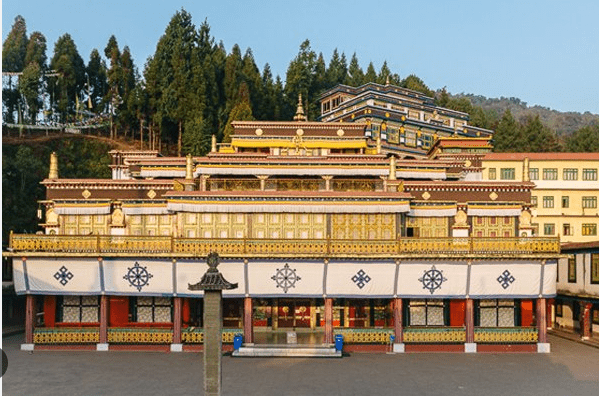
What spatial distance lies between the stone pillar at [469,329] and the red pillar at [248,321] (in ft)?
38.6

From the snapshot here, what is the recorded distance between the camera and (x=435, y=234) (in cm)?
3694


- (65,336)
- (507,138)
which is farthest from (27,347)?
(507,138)

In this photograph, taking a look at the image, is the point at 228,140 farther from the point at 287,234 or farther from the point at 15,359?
the point at 15,359

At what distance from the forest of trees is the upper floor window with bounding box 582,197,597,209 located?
100 feet

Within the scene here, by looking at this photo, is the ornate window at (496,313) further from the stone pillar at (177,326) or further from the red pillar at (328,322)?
the stone pillar at (177,326)

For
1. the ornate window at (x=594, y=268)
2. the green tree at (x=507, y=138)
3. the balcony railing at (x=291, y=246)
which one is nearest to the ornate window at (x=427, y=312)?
the balcony railing at (x=291, y=246)

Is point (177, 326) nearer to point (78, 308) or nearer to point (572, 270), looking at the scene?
point (78, 308)

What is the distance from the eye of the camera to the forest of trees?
81375 millimetres

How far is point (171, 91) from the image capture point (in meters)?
81.2

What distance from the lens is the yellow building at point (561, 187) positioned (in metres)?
66.5

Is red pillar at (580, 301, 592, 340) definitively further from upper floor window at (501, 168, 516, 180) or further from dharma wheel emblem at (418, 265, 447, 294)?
upper floor window at (501, 168, 516, 180)

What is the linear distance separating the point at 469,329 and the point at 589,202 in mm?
42708

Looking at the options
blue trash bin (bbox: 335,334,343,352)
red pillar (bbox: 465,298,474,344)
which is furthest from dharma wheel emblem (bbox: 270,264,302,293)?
red pillar (bbox: 465,298,474,344)

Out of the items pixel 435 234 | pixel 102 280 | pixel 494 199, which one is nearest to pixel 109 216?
pixel 102 280
